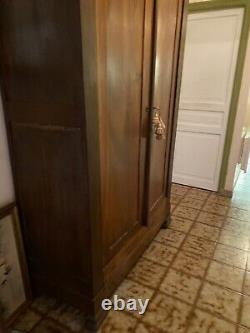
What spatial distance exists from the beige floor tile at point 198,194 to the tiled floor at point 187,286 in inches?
15.6

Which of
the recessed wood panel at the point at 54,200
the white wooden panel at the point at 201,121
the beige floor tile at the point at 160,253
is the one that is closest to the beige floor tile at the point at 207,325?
the beige floor tile at the point at 160,253

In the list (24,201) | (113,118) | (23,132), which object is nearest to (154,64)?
(113,118)

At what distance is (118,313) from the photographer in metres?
1.39

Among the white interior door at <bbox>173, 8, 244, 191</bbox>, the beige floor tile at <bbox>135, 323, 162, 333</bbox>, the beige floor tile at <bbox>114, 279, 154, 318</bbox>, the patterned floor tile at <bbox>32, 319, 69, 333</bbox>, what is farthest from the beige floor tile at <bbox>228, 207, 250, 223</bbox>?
the patterned floor tile at <bbox>32, 319, 69, 333</bbox>

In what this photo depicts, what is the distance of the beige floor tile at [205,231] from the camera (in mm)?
2110

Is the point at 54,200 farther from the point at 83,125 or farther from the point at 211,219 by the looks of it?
the point at 211,219

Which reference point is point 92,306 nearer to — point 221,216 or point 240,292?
point 240,292

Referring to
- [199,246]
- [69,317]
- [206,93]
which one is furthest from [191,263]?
[206,93]

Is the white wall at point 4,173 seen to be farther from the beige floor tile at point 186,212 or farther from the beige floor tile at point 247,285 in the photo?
the beige floor tile at point 186,212

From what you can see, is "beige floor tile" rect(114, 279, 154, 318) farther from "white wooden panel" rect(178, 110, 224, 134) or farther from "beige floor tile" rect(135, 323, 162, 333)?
"white wooden panel" rect(178, 110, 224, 134)

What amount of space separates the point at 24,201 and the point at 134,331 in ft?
2.99

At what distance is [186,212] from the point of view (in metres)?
2.49

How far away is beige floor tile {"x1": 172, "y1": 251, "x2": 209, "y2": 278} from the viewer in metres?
1.71

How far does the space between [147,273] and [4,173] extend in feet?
3.82
